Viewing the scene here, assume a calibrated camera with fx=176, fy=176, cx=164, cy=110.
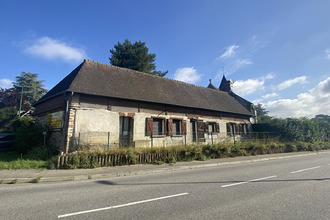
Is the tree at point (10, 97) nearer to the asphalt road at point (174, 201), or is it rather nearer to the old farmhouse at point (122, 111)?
the old farmhouse at point (122, 111)

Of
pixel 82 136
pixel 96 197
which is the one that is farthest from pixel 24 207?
pixel 82 136

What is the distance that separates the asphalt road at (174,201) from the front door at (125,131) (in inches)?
262

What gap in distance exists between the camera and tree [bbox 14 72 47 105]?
38100mm

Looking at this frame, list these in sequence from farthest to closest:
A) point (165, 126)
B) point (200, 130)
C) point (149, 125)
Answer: point (200, 130)
point (165, 126)
point (149, 125)

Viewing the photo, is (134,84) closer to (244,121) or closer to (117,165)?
(117,165)

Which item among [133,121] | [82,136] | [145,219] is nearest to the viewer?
[145,219]

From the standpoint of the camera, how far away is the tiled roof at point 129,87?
12.1 metres

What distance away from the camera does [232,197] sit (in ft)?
14.3

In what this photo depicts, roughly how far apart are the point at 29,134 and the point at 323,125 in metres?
32.1

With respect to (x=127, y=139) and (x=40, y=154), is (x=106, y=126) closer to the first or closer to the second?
(x=127, y=139)

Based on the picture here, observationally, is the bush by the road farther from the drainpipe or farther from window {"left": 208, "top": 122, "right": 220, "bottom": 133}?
window {"left": 208, "top": 122, "right": 220, "bottom": 133}

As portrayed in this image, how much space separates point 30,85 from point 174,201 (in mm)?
47919

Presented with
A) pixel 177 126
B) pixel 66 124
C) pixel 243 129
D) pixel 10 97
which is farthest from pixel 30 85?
pixel 243 129

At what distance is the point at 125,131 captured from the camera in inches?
504
